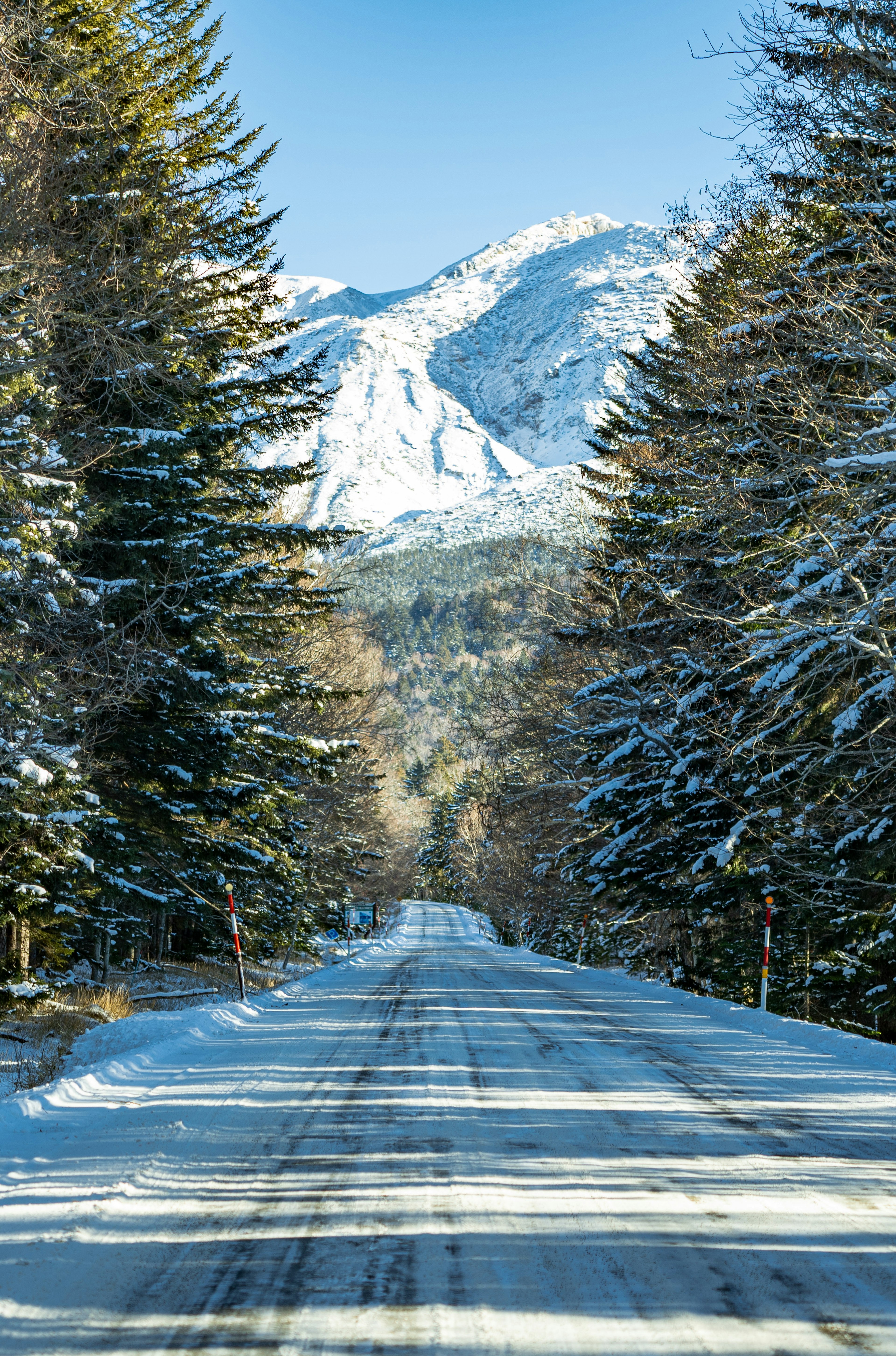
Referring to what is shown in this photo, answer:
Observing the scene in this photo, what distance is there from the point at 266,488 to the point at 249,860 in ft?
20.1

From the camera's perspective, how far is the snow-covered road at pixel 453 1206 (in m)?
2.90

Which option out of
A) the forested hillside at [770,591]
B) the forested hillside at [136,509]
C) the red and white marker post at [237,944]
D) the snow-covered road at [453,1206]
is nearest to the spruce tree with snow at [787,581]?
the forested hillside at [770,591]

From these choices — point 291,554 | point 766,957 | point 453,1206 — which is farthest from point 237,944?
point 453,1206

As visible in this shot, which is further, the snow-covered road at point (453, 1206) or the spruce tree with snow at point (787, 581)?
the spruce tree with snow at point (787, 581)

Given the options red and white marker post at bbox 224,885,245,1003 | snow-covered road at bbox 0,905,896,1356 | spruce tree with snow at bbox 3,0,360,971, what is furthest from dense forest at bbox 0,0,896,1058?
snow-covered road at bbox 0,905,896,1356

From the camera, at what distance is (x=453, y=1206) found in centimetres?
390

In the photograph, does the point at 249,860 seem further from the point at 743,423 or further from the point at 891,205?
the point at 891,205

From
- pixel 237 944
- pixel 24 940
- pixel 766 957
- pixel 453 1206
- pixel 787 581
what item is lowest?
pixel 237 944

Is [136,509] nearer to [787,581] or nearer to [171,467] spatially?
[171,467]

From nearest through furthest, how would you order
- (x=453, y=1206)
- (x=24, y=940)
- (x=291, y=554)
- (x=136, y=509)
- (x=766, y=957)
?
1. (x=453, y=1206)
2. (x=24, y=940)
3. (x=766, y=957)
4. (x=136, y=509)
5. (x=291, y=554)

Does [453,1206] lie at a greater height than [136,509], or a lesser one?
lesser

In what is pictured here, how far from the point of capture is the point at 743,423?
1116 cm

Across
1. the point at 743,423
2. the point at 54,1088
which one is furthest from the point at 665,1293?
the point at 743,423

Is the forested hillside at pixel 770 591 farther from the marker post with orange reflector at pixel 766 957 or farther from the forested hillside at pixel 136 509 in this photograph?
the forested hillside at pixel 136 509
